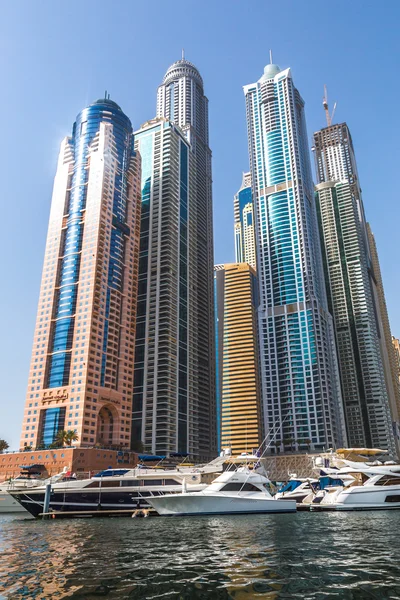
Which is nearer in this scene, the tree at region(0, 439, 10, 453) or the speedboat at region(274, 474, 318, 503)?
the speedboat at region(274, 474, 318, 503)

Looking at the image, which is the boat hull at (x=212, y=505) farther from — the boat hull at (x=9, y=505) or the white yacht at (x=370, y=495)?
the boat hull at (x=9, y=505)

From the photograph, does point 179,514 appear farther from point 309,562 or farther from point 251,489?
point 309,562

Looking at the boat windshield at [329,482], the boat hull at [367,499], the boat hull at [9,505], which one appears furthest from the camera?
the boat hull at [9,505]

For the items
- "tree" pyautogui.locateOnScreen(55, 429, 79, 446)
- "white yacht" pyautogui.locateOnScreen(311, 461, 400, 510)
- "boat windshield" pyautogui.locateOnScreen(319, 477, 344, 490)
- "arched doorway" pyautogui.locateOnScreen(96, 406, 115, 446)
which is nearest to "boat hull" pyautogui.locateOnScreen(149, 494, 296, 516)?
"white yacht" pyautogui.locateOnScreen(311, 461, 400, 510)

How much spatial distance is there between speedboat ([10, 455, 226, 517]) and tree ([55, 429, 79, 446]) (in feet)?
227

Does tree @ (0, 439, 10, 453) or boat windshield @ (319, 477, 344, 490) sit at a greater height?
tree @ (0, 439, 10, 453)

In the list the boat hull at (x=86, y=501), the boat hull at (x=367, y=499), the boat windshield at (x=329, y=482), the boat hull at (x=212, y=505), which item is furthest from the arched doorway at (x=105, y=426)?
the boat hull at (x=367, y=499)

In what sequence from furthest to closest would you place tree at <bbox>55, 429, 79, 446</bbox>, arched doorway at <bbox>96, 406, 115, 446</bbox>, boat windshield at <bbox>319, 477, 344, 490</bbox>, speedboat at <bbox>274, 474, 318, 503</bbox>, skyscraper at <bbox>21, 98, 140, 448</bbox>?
arched doorway at <bbox>96, 406, 115, 446</bbox>, skyscraper at <bbox>21, 98, 140, 448</bbox>, tree at <bbox>55, 429, 79, 446</bbox>, speedboat at <bbox>274, 474, 318, 503</bbox>, boat windshield at <bbox>319, 477, 344, 490</bbox>

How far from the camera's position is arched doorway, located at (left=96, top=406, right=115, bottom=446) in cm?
14788

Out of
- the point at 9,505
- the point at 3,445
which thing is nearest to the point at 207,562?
the point at 9,505

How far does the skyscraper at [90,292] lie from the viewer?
14000 cm

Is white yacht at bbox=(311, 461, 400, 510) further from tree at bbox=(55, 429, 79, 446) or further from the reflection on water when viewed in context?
tree at bbox=(55, 429, 79, 446)

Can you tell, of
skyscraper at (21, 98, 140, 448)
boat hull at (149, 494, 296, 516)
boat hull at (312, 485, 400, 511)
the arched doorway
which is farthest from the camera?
the arched doorway

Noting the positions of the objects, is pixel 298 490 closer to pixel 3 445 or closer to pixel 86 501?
pixel 86 501
